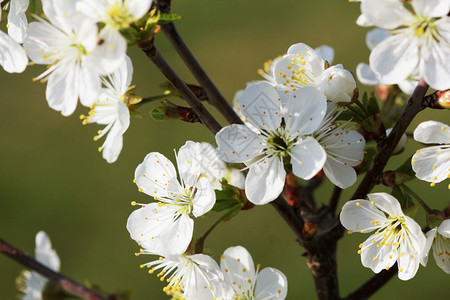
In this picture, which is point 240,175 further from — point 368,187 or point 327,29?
point 327,29

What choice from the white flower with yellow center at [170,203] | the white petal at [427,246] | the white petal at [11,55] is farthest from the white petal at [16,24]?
the white petal at [427,246]

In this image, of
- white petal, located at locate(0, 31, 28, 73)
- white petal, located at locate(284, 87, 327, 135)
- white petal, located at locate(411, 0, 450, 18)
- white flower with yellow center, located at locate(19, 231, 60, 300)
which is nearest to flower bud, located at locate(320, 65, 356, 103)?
white petal, located at locate(284, 87, 327, 135)

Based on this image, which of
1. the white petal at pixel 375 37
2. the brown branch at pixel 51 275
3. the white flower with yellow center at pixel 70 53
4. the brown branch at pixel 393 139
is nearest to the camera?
the white flower with yellow center at pixel 70 53

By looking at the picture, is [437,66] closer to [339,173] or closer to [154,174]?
[339,173]

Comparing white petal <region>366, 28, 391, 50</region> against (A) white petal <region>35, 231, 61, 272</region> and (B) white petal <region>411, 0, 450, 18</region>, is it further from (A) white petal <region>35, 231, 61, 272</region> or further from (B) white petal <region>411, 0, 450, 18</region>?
(A) white petal <region>35, 231, 61, 272</region>

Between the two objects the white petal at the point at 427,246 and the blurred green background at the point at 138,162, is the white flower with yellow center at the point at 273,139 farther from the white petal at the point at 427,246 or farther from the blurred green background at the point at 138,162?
the blurred green background at the point at 138,162
